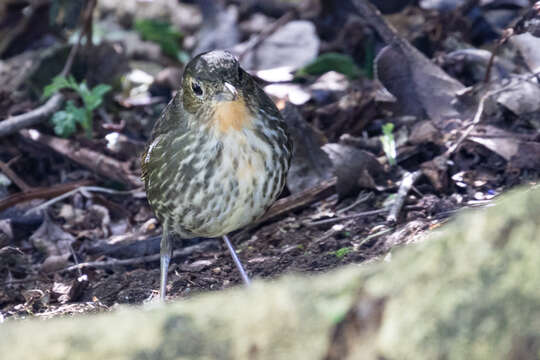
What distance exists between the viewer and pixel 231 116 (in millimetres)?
3664

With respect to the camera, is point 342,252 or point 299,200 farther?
point 299,200

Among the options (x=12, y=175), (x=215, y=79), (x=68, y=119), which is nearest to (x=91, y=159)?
(x=68, y=119)

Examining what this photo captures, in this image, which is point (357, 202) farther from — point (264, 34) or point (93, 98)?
point (264, 34)

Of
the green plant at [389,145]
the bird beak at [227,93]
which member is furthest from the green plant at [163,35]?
the bird beak at [227,93]

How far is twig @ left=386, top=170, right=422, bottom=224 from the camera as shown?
13.3ft

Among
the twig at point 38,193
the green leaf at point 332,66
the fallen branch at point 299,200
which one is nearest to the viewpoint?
the fallen branch at point 299,200

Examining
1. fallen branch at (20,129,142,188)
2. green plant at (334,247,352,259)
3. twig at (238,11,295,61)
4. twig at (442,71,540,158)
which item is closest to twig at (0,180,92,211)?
fallen branch at (20,129,142,188)

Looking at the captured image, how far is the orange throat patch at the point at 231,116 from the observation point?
3643 mm

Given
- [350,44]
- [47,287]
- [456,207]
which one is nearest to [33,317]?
[47,287]

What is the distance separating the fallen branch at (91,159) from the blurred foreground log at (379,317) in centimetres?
357

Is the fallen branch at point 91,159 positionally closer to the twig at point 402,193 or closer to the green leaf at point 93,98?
the green leaf at point 93,98

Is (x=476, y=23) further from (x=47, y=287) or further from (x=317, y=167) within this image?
(x=47, y=287)

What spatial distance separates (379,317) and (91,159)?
13.3ft

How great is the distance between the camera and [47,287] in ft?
14.2
